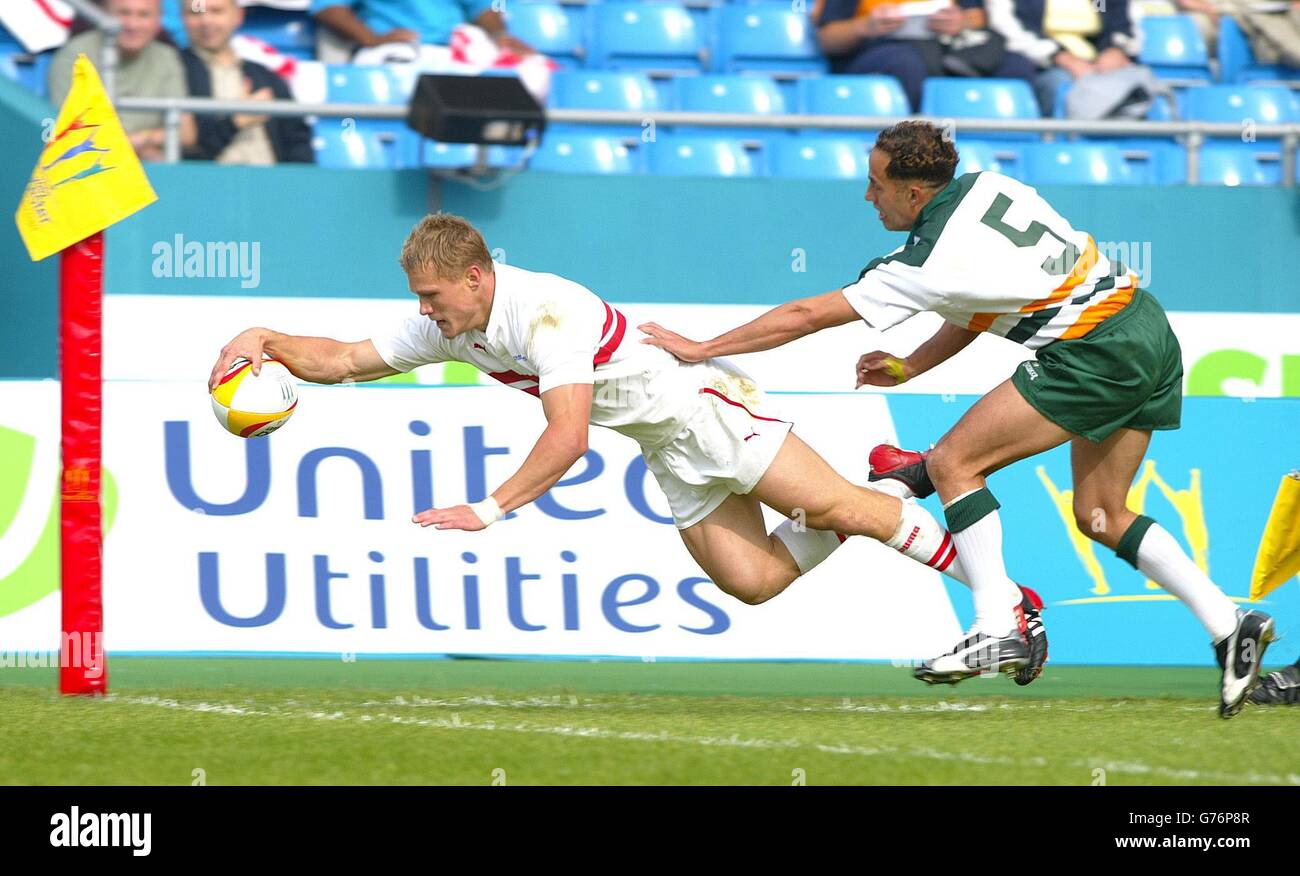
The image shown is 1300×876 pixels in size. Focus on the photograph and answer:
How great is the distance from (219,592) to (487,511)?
109 inches

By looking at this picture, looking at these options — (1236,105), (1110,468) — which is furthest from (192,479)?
(1236,105)

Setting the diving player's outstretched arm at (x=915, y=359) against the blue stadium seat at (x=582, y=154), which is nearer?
the diving player's outstretched arm at (x=915, y=359)

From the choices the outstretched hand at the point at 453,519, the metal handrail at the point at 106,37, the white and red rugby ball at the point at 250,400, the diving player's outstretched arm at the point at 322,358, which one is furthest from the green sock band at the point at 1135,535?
the metal handrail at the point at 106,37

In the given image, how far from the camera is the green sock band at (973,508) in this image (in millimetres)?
5934

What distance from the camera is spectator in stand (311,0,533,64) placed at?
10.8 m

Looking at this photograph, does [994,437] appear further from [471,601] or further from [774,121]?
[774,121]

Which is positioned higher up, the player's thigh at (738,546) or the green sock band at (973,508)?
the green sock band at (973,508)

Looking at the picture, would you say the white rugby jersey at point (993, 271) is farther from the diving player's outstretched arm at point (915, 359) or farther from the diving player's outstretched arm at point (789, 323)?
the diving player's outstretched arm at point (915, 359)

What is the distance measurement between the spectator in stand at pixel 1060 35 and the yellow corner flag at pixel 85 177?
22.4 feet

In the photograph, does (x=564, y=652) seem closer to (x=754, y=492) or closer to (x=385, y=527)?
(x=385, y=527)

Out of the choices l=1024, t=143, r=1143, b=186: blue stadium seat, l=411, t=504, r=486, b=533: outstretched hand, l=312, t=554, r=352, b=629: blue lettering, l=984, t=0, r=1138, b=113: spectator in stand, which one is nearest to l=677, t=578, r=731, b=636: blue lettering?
l=312, t=554, r=352, b=629: blue lettering

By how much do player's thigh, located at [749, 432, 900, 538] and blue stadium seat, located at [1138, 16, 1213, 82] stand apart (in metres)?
7.16

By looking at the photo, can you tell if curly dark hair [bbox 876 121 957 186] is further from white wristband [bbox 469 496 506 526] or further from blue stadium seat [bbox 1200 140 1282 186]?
blue stadium seat [bbox 1200 140 1282 186]

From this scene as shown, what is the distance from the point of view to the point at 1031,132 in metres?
10.6
